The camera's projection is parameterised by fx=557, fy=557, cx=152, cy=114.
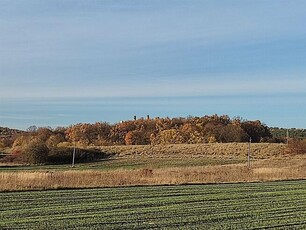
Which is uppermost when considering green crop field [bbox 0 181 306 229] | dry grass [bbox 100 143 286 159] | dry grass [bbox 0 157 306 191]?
dry grass [bbox 100 143 286 159]

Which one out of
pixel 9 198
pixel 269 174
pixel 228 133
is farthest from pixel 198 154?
pixel 9 198

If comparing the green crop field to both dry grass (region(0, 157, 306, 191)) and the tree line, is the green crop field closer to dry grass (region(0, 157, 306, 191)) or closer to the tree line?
dry grass (region(0, 157, 306, 191))

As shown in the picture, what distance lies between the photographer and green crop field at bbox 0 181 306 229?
42.2 ft

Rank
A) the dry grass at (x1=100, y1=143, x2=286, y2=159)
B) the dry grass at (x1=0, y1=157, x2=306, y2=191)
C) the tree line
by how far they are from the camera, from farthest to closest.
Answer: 1. the tree line
2. the dry grass at (x1=100, y1=143, x2=286, y2=159)
3. the dry grass at (x1=0, y1=157, x2=306, y2=191)

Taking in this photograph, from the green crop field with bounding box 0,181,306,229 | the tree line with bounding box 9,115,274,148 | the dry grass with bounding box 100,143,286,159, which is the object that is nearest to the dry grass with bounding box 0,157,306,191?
the green crop field with bounding box 0,181,306,229

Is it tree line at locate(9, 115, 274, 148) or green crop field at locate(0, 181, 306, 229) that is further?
tree line at locate(9, 115, 274, 148)

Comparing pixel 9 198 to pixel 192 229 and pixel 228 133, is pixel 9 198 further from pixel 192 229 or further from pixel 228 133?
pixel 228 133

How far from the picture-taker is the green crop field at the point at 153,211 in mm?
12859

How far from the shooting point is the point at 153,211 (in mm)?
15516

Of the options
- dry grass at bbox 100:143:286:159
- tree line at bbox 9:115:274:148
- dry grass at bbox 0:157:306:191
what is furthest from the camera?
tree line at bbox 9:115:274:148

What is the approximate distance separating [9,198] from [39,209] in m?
3.84

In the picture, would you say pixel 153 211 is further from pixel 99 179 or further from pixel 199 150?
pixel 199 150

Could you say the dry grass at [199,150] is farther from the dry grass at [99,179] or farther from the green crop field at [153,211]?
the green crop field at [153,211]

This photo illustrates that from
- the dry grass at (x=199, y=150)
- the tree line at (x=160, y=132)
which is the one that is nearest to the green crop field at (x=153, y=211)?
the dry grass at (x=199, y=150)
